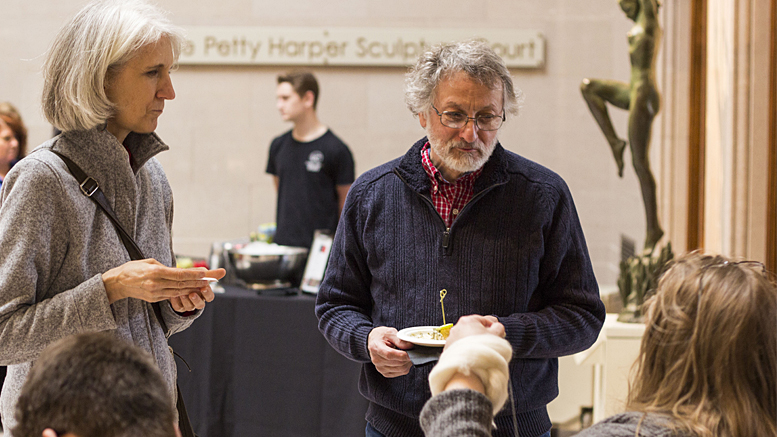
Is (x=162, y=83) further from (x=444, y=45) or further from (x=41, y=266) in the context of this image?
(x=444, y=45)

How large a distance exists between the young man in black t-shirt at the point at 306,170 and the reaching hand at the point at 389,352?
3805 millimetres

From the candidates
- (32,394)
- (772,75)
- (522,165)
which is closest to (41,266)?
(32,394)

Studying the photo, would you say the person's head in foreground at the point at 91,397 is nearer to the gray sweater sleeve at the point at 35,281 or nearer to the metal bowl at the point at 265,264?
the gray sweater sleeve at the point at 35,281

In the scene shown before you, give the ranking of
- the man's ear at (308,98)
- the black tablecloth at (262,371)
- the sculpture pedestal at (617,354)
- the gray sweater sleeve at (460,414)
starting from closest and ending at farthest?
the gray sweater sleeve at (460,414) < the sculpture pedestal at (617,354) < the black tablecloth at (262,371) < the man's ear at (308,98)

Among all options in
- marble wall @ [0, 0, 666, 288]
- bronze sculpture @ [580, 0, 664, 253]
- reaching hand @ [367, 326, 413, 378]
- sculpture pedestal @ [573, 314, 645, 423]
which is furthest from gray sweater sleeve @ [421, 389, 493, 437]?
marble wall @ [0, 0, 666, 288]

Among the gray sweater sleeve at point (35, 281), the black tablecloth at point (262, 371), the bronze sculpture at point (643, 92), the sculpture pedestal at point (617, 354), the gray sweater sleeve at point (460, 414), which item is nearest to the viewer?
A: the gray sweater sleeve at point (460, 414)

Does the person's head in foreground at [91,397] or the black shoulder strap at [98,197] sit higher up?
the black shoulder strap at [98,197]

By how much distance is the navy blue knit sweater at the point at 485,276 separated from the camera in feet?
5.83

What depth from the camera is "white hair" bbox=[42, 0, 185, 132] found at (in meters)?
1.60

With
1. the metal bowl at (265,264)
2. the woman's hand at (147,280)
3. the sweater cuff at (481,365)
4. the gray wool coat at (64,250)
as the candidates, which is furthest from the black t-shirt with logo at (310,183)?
the sweater cuff at (481,365)

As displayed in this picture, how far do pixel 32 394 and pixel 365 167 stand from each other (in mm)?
6177

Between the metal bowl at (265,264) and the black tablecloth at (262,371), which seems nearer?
the black tablecloth at (262,371)

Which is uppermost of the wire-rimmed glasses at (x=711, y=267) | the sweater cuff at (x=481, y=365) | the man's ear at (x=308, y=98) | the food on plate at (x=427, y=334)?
the man's ear at (x=308, y=98)

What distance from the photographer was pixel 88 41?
5.28ft
